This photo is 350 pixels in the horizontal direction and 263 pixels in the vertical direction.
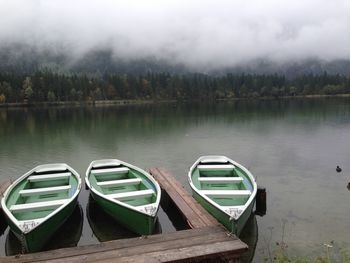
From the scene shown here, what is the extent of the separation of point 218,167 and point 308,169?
37.5 ft

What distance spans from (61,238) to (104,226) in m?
2.28

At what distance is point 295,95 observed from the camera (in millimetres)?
196500

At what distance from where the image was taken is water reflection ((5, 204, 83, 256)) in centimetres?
1587

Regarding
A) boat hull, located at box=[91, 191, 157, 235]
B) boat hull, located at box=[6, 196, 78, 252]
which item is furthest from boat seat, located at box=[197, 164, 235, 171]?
boat hull, located at box=[6, 196, 78, 252]

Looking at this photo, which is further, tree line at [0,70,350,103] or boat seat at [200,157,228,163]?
tree line at [0,70,350,103]

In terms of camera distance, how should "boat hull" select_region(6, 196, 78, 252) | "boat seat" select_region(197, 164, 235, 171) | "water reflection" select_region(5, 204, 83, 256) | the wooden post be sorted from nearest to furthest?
"boat hull" select_region(6, 196, 78, 252), "water reflection" select_region(5, 204, 83, 256), the wooden post, "boat seat" select_region(197, 164, 235, 171)

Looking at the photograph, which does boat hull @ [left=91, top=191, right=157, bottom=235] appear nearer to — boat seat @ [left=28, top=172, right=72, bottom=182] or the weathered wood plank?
the weathered wood plank

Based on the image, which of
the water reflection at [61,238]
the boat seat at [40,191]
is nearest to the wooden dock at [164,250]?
the water reflection at [61,238]

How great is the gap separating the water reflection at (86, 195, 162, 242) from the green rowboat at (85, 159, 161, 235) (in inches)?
34.7

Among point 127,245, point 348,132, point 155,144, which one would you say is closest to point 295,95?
point 348,132

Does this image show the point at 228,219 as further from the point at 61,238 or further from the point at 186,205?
the point at 61,238

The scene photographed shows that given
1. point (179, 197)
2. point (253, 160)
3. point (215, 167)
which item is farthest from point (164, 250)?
point (253, 160)

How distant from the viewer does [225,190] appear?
63.0 ft

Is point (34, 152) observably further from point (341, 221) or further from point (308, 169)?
point (341, 221)
